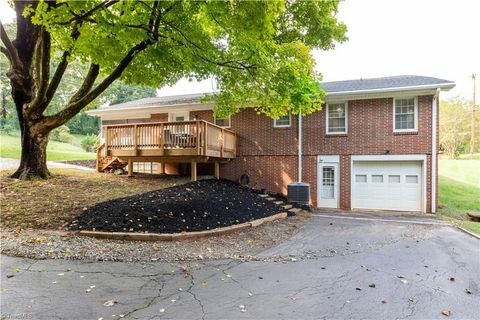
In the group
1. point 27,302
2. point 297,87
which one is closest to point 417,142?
point 297,87

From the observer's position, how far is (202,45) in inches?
304

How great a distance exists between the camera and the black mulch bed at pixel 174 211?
682 centimetres

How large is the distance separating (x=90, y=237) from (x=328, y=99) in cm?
1055

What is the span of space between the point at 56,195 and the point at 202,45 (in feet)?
20.2

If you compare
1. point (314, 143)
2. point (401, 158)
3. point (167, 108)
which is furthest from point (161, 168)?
point (401, 158)

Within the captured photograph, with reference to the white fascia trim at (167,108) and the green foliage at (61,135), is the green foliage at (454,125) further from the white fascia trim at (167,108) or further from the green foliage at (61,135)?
the green foliage at (61,135)

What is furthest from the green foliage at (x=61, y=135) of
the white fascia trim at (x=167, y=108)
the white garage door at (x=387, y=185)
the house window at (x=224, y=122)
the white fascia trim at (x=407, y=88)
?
the white garage door at (x=387, y=185)

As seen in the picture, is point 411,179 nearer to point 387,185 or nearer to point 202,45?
point 387,185

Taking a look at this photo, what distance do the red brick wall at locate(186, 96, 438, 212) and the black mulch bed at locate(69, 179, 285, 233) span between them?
10.1ft

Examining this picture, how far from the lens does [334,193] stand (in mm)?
12836

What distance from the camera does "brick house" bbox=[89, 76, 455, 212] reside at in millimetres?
Result: 11672

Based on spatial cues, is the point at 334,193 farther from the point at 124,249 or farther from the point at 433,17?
the point at 124,249

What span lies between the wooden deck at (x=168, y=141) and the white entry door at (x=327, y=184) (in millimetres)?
4454

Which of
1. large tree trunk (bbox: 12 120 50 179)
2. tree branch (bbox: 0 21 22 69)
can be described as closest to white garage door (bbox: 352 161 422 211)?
large tree trunk (bbox: 12 120 50 179)
